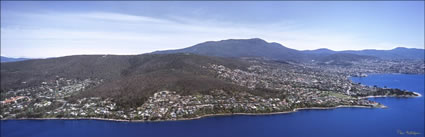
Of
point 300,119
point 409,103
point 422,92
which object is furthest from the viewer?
point 422,92

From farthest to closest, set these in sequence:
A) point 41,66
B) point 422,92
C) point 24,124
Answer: point 41,66 → point 422,92 → point 24,124

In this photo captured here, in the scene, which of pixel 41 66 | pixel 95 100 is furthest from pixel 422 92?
pixel 41 66

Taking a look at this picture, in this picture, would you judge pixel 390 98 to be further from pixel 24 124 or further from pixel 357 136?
pixel 24 124

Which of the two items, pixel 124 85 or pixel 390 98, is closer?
pixel 124 85

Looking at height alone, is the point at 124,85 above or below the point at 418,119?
above

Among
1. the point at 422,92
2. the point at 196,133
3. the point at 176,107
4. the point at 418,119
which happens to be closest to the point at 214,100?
the point at 176,107

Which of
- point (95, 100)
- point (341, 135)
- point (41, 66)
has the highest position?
point (41, 66)
